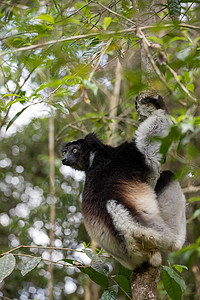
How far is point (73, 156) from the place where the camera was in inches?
159

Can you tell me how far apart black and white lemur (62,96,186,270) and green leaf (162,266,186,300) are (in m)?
→ 0.11

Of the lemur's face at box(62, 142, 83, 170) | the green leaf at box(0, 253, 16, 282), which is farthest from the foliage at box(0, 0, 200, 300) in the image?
the lemur's face at box(62, 142, 83, 170)

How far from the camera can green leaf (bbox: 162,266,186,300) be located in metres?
2.81

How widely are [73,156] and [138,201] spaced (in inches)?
44.7

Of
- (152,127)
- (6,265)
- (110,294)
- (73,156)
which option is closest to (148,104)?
(152,127)

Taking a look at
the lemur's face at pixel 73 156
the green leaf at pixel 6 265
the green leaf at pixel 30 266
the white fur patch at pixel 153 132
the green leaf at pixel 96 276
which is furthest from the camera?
the lemur's face at pixel 73 156

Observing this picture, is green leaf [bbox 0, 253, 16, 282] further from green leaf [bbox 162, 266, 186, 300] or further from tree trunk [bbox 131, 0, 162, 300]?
green leaf [bbox 162, 266, 186, 300]

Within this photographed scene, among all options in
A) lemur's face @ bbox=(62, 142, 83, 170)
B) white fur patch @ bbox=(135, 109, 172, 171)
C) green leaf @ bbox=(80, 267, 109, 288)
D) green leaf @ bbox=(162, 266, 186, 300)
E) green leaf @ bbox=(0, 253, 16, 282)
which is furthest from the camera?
lemur's face @ bbox=(62, 142, 83, 170)

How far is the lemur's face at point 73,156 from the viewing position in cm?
402

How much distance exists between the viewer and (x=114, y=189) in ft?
10.8

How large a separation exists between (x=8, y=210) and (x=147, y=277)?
5.67 meters

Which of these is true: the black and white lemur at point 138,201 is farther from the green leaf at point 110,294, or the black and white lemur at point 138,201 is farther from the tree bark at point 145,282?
the green leaf at point 110,294

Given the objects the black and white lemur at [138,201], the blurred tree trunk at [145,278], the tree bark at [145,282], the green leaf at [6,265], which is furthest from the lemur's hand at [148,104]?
the green leaf at [6,265]

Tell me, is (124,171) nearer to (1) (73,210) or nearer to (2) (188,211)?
(2) (188,211)
